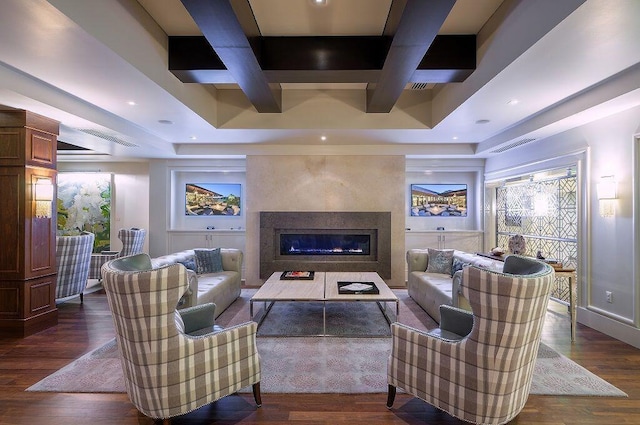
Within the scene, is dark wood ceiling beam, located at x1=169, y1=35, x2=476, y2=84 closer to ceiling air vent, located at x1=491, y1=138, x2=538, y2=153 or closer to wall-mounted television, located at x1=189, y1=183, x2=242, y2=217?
ceiling air vent, located at x1=491, y1=138, x2=538, y2=153

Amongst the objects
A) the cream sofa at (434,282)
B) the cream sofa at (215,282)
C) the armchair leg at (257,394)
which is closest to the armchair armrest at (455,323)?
the cream sofa at (434,282)

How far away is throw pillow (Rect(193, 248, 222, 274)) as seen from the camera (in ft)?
16.9

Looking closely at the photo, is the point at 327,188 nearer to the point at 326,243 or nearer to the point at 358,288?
the point at 326,243

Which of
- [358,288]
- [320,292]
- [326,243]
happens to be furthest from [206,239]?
[358,288]

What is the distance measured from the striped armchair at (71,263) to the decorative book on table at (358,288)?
4.04 m

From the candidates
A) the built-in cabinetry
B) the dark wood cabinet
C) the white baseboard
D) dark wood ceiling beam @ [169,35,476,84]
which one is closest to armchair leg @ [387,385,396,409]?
dark wood ceiling beam @ [169,35,476,84]

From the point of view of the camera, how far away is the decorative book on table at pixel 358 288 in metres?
3.82

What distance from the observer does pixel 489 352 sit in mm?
1905

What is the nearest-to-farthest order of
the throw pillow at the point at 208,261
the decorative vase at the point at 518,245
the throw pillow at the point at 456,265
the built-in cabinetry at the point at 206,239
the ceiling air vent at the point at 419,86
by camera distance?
the decorative vase at the point at 518,245 < the ceiling air vent at the point at 419,86 < the throw pillow at the point at 456,265 < the throw pillow at the point at 208,261 < the built-in cabinetry at the point at 206,239

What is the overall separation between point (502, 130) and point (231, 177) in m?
5.67

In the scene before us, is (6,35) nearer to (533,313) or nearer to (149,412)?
(149,412)

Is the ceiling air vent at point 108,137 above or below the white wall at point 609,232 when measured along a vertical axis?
above

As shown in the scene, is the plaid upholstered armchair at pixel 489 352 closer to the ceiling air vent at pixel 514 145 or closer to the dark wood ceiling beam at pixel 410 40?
the dark wood ceiling beam at pixel 410 40

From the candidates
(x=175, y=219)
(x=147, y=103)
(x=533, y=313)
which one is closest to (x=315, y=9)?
(x=147, y=103)
